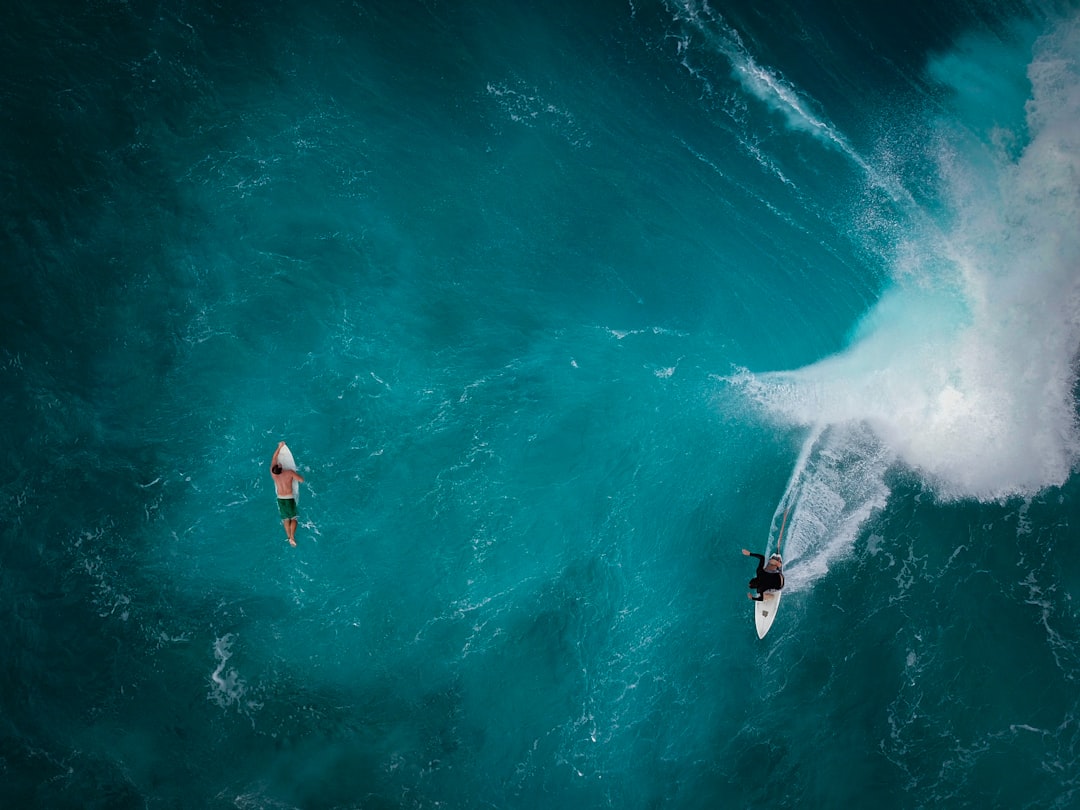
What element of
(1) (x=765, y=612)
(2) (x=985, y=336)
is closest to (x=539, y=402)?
(1) (x=765, y=612)

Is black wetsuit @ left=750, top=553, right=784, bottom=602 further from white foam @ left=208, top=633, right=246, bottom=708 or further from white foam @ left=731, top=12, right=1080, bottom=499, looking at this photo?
white foam @ left=208, top=633, right=246, bottom=708

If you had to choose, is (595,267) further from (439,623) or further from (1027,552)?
(1027,552)

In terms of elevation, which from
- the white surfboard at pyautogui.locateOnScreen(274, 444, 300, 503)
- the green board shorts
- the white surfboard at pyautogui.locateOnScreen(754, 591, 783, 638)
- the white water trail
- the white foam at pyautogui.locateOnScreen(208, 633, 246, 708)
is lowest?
the white foam at pyautogui.locateOnScreen(208, 633, 246, 708)

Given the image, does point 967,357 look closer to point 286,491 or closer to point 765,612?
point 765,612

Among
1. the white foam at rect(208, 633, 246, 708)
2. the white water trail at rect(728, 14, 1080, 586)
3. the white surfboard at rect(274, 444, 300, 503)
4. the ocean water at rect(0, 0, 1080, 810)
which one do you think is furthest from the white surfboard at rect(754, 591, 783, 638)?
the white foam at rect(208, 633, 246, 708)

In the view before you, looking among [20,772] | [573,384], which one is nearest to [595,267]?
[573,384]
